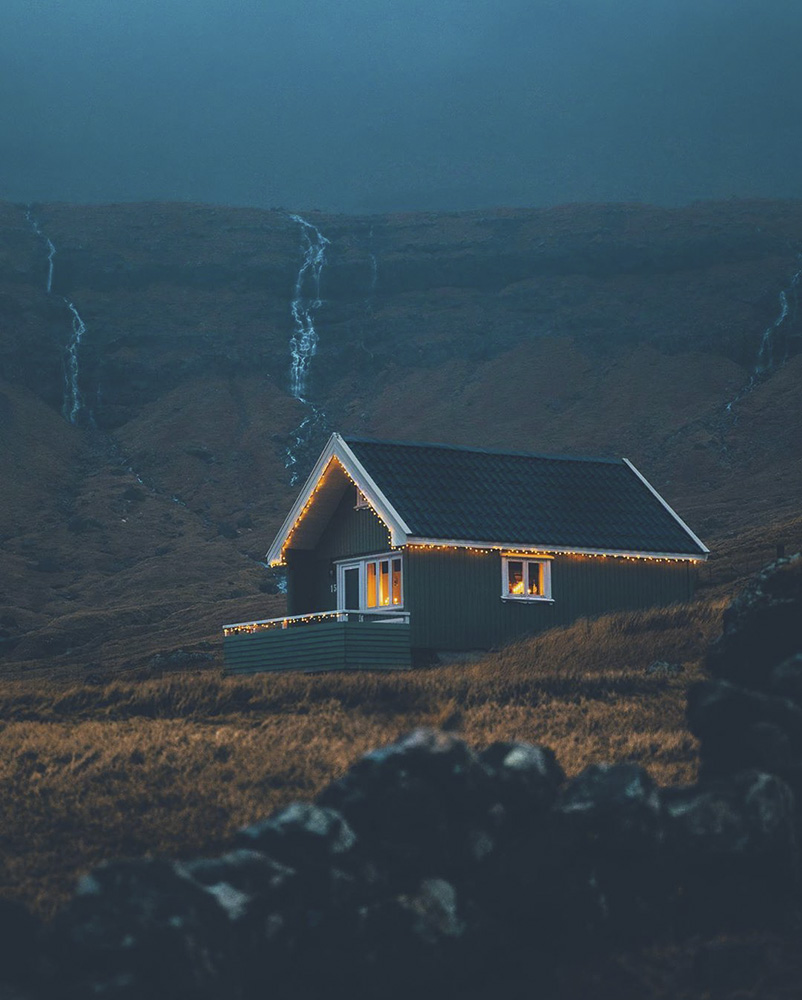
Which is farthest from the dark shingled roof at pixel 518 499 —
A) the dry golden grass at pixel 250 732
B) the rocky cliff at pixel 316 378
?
the rocky cliff at pixel 316 378

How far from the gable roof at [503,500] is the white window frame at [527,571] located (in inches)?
23.0

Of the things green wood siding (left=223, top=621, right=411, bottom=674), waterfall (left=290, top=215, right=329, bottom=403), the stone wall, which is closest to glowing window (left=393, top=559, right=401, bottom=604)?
green wood siding (left=223, top=621, right=411, bottom=674)

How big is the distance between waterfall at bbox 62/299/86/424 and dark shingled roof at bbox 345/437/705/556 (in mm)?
118398

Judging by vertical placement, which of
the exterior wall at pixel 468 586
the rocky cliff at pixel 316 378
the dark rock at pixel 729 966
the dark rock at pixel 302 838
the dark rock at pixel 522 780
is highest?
the rocky cliff at pixel 316 378

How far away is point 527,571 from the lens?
42000 mm

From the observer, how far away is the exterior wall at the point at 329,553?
4256 cm

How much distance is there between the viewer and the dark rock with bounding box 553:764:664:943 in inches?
738

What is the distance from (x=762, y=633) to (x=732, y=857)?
754 centimetres

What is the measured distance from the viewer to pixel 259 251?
19762cm

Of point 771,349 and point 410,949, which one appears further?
point 771,349

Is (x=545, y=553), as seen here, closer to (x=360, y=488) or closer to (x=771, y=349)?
(x=360, y=488)

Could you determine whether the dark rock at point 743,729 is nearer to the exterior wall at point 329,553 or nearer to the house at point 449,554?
the house at point 449,554

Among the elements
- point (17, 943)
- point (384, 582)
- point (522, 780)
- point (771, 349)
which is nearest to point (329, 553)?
point (384, 582)

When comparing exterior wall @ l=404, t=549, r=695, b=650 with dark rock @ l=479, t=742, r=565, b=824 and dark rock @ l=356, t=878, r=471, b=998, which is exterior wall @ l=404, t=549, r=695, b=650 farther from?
dark rock @ l=356, t=878, r=471, b=998
